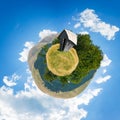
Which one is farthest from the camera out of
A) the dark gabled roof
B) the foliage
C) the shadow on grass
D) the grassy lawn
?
the shadow on grass

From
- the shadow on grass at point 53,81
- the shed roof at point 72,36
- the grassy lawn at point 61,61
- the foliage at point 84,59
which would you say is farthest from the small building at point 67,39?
the shadow on grass at point 53,81

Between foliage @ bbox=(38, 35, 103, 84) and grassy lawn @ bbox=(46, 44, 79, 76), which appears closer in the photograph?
grassy lawn @ bbox=(46, 44, 79, 76)

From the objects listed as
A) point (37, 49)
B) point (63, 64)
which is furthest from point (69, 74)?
point (37, 49)

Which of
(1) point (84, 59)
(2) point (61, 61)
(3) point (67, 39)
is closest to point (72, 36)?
(3) point (67, 39)

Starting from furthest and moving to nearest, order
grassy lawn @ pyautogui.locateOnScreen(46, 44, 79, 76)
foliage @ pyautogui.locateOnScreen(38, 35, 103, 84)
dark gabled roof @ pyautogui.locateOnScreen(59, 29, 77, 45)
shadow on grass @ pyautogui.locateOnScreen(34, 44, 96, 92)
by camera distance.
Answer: shadow on grass @ pyautogui.locateOnScreen(34, 44, 96, 92), foliage @ pyautogui.locateOnScreen(38, 35, 103, 84), grassy lawn @ pyautogui.locateOnScreen(46, 44, 79, 76), dark gabled roof @ pyautogui.locateOnScreen(59, 29, 77, 45)

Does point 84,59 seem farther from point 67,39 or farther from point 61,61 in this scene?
point 67,39

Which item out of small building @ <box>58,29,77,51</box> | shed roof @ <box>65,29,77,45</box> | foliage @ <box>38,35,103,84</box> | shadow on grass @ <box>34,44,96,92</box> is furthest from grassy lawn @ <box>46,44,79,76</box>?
shed roof @ <box>65,29,77,45</box>

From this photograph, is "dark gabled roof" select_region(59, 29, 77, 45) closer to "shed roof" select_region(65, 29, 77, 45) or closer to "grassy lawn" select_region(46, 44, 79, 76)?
"shed roof" select_region(65, 29, 77, 45)
